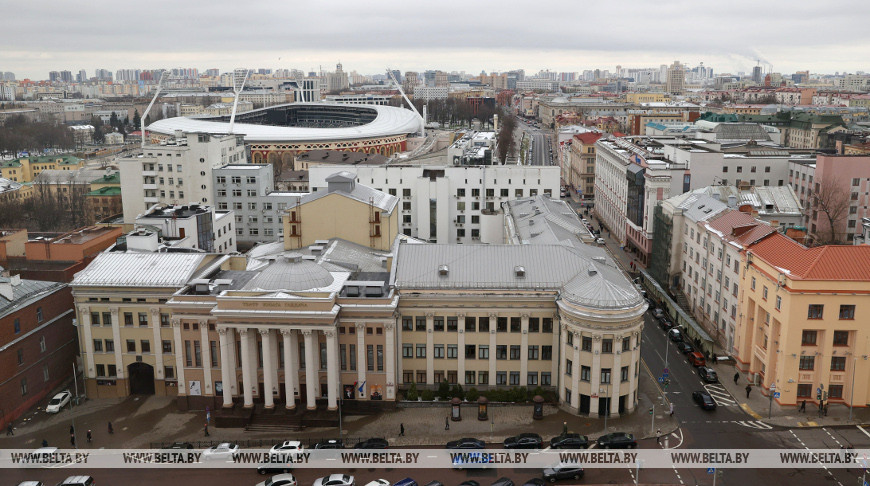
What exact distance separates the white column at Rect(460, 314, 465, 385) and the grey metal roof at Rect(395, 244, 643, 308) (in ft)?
10.4

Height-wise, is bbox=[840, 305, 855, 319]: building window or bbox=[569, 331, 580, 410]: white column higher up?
bbox=[840, 305, 855, 319]: building window

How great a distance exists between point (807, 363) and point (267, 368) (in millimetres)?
49347

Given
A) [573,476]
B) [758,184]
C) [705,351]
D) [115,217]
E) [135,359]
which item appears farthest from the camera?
[115,217]

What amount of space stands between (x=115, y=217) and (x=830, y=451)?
123m

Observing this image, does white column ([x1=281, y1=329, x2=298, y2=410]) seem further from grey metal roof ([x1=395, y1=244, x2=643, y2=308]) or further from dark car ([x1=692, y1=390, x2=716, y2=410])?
dark car ([x1=692, y1=390, x2=716, y2=410])

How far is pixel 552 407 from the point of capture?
217 ft

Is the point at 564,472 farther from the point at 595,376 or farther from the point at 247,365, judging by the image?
the point at 247,365

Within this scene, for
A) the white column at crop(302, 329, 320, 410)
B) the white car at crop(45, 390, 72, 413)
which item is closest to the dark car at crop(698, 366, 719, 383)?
the white column at crop(302, 329, 320, 410)

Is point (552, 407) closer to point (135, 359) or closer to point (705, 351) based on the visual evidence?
point (705, 351)

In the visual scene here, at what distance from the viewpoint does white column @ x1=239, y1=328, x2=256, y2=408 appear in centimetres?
6421

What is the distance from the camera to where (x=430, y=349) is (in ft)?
226

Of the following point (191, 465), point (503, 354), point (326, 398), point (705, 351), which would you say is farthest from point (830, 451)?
point (191, 465)

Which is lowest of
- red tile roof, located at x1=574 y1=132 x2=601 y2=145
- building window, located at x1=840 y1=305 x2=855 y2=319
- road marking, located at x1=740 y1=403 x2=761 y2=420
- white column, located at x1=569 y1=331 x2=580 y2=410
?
road marking, located at x1=740 y1=403 x2=761 y2=420

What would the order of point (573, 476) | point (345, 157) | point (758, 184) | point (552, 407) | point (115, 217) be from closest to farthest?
point (573, 476), point (552, 407), point (758, 184), point (115, 217), point (345, 157)
